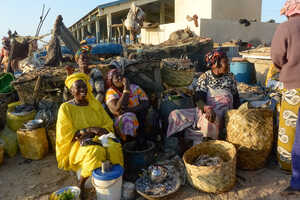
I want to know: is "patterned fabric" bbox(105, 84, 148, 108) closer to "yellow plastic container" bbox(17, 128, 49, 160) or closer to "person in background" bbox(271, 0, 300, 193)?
"yellow plastic container" bbox(17, 128, 49, 160)

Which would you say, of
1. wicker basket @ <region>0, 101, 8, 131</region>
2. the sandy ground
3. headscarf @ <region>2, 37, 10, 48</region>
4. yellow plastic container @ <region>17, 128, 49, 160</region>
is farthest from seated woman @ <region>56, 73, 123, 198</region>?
headscarf @ <region>2, 37, 10, 48</region>

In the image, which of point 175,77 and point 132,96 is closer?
point 132,96

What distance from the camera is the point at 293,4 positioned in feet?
7.78

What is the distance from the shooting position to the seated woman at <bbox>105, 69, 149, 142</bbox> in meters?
3.27

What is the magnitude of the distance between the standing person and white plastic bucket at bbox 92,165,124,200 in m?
1.88

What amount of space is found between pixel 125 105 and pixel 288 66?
6.70ft

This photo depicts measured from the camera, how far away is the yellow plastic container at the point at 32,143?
3738 millimetres

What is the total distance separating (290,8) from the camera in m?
2.39

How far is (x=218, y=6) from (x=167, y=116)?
9.93 m

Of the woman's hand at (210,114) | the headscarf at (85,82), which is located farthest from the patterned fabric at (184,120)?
the headscarf at (85,82)

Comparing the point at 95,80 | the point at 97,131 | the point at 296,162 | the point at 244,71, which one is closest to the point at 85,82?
the point at 97,131

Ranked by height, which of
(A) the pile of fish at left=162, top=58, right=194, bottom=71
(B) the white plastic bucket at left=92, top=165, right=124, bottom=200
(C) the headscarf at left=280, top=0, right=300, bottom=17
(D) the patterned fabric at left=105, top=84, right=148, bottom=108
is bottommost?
(B) the white plastic bucket at left=92, top=165, right=124, bottom=200

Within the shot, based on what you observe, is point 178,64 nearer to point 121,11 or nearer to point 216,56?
point 216,56

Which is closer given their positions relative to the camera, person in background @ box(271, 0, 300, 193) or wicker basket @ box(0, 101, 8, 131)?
person in background @ box(271, 0, 300, 193)
